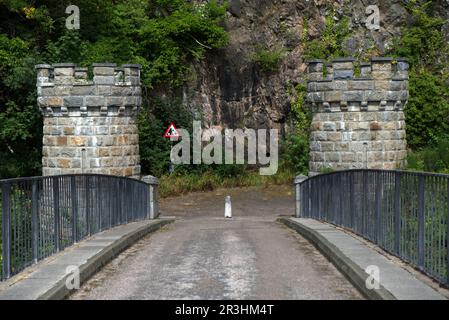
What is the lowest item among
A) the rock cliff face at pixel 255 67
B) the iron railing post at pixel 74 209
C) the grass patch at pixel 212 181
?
the grass patch at pixel 212 181

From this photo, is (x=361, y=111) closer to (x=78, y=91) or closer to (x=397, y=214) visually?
(x=78, y=91)

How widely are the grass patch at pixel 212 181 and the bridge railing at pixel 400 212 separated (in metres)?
15.9

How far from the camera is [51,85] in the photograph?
2414 centimetres

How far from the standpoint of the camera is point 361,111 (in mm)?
24688

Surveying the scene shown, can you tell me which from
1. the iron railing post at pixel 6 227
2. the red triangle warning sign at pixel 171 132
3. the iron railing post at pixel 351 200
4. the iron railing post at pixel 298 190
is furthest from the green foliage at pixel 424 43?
the iron railing post at pixel 6 227

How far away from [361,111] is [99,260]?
16.4m

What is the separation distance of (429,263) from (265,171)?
25000 mm

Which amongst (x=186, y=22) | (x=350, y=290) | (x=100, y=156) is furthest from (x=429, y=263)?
(x=186, y=22)

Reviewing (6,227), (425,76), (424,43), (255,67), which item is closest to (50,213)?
(6,227)

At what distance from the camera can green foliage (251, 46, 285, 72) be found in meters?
34.2

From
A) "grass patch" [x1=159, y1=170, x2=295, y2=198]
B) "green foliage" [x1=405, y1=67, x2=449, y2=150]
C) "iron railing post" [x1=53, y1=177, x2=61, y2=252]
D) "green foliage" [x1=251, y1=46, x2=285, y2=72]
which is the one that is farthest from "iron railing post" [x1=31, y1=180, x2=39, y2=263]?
"green foliage" [x1=251, y1=46, x2=285, y2=72]

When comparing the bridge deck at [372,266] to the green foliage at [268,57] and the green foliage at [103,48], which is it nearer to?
the green foliage at [103,48]

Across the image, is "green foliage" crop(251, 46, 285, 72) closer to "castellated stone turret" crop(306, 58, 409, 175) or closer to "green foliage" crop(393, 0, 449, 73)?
"green foliage" crop(393, 0, 449, 73)

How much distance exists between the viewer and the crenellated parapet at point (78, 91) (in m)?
24.0
